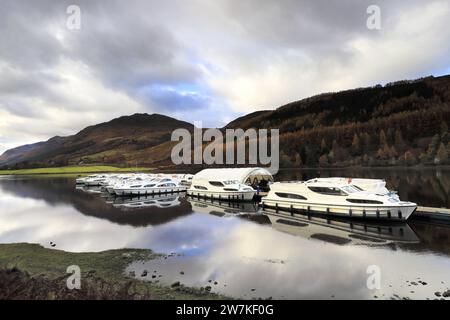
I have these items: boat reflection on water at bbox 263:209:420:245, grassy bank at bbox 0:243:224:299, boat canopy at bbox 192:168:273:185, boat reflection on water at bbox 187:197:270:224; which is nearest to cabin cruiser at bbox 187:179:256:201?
boat reflection on water at bbox 187:197:270:224

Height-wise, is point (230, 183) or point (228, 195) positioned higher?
point (230, 183)

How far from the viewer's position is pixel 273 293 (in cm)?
1545

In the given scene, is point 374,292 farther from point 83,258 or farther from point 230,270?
point 83,258

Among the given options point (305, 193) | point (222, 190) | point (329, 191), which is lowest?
point (222, 190)

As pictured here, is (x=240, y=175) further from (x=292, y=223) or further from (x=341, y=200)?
(x=341, y=200)

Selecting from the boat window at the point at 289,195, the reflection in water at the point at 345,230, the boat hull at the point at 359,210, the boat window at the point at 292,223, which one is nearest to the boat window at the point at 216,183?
the boat window at the point at 289,195

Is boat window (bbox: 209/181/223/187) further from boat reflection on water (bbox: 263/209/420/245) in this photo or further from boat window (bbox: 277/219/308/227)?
boat window (bbox: 277/219/308/227)

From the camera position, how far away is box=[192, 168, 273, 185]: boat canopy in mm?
59500

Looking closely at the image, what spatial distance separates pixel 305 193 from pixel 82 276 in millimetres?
29428

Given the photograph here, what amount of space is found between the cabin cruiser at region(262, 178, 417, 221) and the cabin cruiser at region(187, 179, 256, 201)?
25.9 feet

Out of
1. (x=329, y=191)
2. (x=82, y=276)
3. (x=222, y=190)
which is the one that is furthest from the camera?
(x=222, y=190)

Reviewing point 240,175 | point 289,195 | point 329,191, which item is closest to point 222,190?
point 240,175

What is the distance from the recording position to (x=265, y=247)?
81.9 feet

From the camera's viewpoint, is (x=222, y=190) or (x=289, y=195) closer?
(x=289, y=195)
